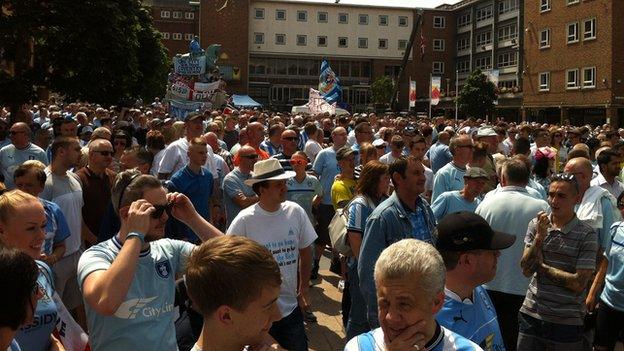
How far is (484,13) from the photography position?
73000 mm

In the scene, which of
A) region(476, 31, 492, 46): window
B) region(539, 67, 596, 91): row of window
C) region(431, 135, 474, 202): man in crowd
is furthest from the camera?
region(476, 31, 492, 46): window

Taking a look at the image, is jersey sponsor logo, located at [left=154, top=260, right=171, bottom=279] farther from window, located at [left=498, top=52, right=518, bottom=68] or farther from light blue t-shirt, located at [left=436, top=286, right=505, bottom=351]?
window, located at [left=498, top=52, right=518, bottom=68]

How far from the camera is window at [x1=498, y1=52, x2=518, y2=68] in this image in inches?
2613

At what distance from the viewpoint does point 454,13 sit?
79938 millimetres

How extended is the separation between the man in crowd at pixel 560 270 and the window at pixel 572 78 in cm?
4309

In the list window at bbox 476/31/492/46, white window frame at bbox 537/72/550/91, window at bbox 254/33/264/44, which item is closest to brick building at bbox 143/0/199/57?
window at bbox 254/33/264/44

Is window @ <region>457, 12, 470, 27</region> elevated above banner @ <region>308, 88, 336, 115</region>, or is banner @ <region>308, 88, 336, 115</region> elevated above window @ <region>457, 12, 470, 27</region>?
window @ <region>457, 12, 470, 27</region>

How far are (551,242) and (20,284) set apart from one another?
3.63 m

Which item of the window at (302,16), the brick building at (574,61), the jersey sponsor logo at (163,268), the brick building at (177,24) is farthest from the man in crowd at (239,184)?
the brick building at (177,24)

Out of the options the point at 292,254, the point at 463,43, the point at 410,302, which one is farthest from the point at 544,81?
the point at 410,302

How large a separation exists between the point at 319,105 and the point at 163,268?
2184 cm

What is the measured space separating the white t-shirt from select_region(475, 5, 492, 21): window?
70.4 m

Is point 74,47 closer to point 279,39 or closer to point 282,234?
point 282,234

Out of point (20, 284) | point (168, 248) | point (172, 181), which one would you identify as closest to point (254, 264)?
point (20, 284)
